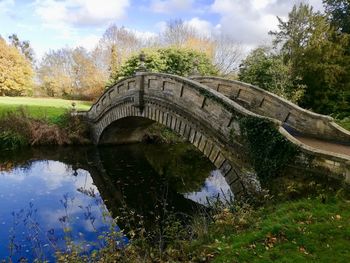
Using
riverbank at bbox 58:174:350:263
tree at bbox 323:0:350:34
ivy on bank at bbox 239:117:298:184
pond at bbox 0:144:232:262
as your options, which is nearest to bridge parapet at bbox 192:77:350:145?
ivy on bank at bbox 239:117:298:184

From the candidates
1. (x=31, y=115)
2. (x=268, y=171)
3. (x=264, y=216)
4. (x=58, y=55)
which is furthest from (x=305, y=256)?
(x=58, y=55)

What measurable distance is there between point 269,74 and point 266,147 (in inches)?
488

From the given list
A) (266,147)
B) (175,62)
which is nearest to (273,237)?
(266,147)

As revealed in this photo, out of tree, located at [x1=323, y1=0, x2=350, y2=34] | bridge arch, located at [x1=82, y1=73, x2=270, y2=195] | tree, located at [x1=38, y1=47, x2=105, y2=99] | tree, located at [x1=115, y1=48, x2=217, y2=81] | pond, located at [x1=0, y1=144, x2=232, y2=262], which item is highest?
tree, located at [x1=323, y1=0, x2=350, y2=34]

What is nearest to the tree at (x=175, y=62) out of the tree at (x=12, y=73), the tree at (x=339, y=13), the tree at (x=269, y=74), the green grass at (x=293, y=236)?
the tree at (x=269, y=74)

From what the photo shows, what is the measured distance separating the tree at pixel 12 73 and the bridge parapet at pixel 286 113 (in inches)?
1353

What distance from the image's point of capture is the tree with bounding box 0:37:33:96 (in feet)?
132

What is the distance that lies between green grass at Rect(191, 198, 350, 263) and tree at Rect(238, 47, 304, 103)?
1211 centimetres

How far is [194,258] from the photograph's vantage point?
5754mm

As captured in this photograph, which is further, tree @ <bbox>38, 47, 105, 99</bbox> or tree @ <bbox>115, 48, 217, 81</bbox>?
tree @ <bbox>38, 47, 105, 99</bbox>

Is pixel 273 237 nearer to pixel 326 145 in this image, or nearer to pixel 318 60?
pixel 326 145

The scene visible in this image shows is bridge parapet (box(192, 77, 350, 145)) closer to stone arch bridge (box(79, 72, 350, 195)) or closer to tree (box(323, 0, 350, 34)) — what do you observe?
stone arch bridge (box(79, 72, 350, 195))

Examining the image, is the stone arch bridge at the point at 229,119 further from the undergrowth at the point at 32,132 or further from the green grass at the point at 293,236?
the undergrowth at the point at 32,132

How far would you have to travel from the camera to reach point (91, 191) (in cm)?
1128
